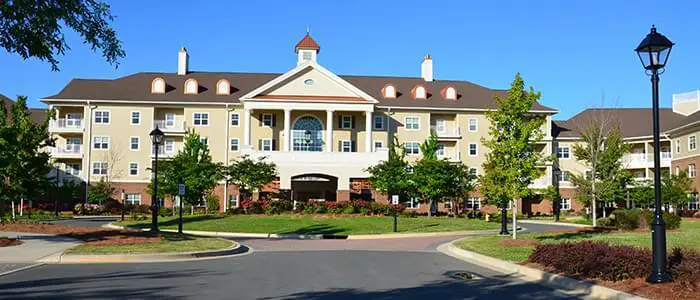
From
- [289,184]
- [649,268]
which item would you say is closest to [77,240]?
[649,268]

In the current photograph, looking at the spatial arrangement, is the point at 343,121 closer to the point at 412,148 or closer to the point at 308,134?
the point at 308,134

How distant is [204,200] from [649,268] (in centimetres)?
4721

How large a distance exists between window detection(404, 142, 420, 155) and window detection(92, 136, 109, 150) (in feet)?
87.3

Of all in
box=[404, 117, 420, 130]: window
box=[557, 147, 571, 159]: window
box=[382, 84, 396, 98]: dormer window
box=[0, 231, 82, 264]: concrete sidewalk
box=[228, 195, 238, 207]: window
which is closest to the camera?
box=[0, 231, 82, 264]: concrete sidewalk

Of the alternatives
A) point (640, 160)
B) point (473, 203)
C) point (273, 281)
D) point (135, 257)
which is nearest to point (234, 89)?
point (473, 203)

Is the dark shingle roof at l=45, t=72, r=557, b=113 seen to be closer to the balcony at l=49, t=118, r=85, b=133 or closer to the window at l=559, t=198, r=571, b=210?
the balcony at l=49, t=118, r=85, b=133

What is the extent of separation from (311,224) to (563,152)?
36.8 metres

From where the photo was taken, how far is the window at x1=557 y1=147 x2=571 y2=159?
66.5 m

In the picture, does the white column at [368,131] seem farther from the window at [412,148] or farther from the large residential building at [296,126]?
the window at [412,148]

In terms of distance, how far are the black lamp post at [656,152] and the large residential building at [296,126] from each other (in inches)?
→ 1644

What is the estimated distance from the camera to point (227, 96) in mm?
61844

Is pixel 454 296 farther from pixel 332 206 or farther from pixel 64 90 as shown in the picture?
pixel 64 90

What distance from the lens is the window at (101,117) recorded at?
197 feet

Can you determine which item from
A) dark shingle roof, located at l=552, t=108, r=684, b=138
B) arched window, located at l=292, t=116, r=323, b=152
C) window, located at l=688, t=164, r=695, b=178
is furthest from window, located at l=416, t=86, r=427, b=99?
window, located at l=688, t=164, r=695, b=178
